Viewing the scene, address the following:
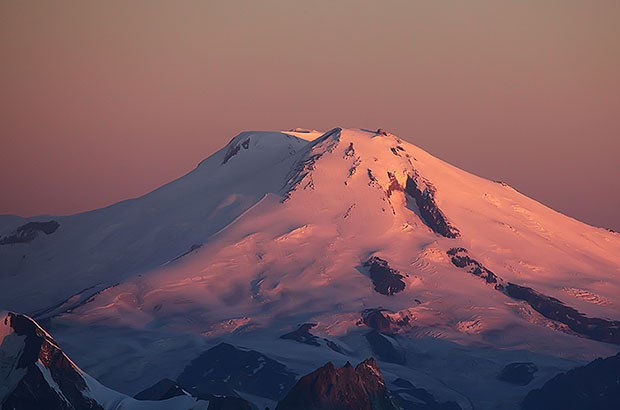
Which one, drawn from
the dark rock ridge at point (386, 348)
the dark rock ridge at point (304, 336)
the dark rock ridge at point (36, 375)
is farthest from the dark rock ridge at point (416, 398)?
the dark rock ridge at point (36, 375)

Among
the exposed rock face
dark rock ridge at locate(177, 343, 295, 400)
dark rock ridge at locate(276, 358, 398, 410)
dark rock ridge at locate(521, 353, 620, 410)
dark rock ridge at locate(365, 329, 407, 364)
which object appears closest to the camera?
the exposed rock face

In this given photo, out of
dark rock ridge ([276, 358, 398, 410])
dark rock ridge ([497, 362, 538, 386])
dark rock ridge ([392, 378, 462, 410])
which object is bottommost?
dark rock ridge ([392, 378, 462, 410])

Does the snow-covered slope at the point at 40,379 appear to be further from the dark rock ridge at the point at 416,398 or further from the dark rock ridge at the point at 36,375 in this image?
the dark rock ridge at the point at 416,398

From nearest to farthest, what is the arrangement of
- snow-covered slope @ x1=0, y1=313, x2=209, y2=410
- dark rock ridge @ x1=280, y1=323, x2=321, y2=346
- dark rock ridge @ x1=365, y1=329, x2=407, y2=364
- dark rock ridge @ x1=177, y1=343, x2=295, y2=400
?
snow-covered slope @ x1=0, y1=313, x2=209, y2=410 → dark rock ridge @ x1=177, y1=343, x2=295, y2=400 → dark rock ridge @ x1=280, y1=323, x2=321, y2=346 → dark rock ridge @ x1=365, y1=329, x2=407, y2=364

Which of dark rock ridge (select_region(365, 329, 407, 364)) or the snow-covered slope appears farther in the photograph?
dark rock ridge (select_region(365, 329, 407, 364))

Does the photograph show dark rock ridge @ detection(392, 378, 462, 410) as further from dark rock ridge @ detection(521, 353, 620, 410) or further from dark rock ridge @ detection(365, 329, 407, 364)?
dark rock ridge @ detection(365, 329, 407, 364)

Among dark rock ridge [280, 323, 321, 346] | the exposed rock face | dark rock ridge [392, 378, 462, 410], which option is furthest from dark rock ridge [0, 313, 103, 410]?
dark rock ridge [280, 323, 321, 346]

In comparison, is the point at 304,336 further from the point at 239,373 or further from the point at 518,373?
the point at 518,373

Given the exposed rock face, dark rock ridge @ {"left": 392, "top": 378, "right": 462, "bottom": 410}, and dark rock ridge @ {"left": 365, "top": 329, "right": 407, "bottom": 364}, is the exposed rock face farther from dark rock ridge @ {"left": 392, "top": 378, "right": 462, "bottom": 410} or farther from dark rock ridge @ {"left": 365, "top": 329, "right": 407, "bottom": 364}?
dark rock ridge @ {"left": 365, "top": 329, "right": 407, "bottom": 364}

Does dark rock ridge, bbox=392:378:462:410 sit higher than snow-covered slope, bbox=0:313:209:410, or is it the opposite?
snow-covered slope, bbox=0:313:209:410

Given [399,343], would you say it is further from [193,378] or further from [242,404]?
[242,404]
